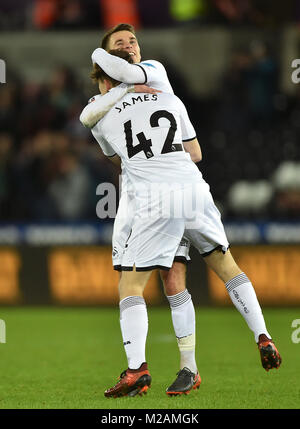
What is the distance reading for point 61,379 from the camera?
6801mm

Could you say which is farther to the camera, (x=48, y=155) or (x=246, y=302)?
(x=48, y=155)

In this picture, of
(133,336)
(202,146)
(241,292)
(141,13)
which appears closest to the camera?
(133,336)

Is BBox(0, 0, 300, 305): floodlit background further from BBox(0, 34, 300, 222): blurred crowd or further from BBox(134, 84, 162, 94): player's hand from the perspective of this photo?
BBox(134, 84, 162, 94): player's hand

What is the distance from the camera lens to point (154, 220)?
19.2 feet

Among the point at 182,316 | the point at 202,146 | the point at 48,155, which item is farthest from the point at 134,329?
the point at 48,155

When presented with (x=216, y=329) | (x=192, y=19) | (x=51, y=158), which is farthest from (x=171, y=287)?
(x=192, y=19)

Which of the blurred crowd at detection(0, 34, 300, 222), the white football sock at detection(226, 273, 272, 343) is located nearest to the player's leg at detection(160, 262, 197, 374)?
the white football sock at detection(226, 273, 272, 343)

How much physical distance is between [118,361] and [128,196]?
2206 mm

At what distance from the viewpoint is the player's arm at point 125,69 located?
5863mm

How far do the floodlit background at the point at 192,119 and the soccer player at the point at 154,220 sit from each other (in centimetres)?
569

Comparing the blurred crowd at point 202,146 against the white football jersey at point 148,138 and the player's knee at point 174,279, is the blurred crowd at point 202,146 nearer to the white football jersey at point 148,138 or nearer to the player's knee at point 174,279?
the player's knee at point 174,279

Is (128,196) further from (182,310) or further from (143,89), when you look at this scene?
(182,310)
